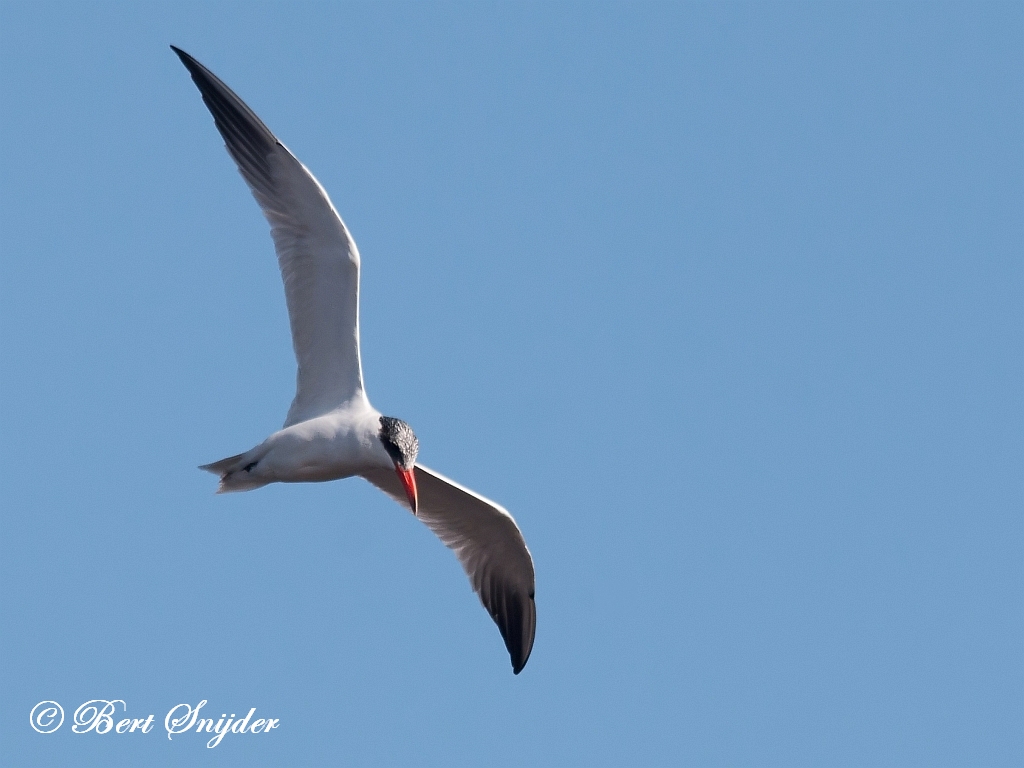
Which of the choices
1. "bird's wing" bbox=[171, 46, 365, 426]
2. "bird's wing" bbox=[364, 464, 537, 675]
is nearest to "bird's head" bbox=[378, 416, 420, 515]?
"bird's wing" bbox=[171, 46, 365, 426]

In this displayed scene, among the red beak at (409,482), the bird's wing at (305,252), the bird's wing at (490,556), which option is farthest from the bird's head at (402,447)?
the bird's wing at (490,556)

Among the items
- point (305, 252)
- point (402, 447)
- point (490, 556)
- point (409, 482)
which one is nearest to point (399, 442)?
point (402, 447)

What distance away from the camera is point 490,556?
1411cm

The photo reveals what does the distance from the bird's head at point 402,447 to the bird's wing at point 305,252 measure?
588 millimetres

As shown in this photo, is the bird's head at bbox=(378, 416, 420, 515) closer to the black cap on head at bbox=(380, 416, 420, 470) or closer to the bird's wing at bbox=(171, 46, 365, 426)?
the black cap on head at bbox=(380, 416, 420, 470)

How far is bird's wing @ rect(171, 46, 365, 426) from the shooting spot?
489 inches

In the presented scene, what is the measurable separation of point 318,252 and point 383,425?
1.51 meters

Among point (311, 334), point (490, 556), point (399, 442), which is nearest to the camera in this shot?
point (399, 442)

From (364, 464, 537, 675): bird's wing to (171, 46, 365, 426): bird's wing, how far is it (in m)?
1.27

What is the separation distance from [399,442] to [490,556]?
2.36 m

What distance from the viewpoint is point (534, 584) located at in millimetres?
14016

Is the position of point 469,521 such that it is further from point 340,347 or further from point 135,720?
point 135,720

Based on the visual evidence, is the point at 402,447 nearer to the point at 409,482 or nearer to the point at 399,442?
the point at 399,442

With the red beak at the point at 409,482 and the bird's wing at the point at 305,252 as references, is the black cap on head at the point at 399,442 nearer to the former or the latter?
the red beak at the point at 409,482
